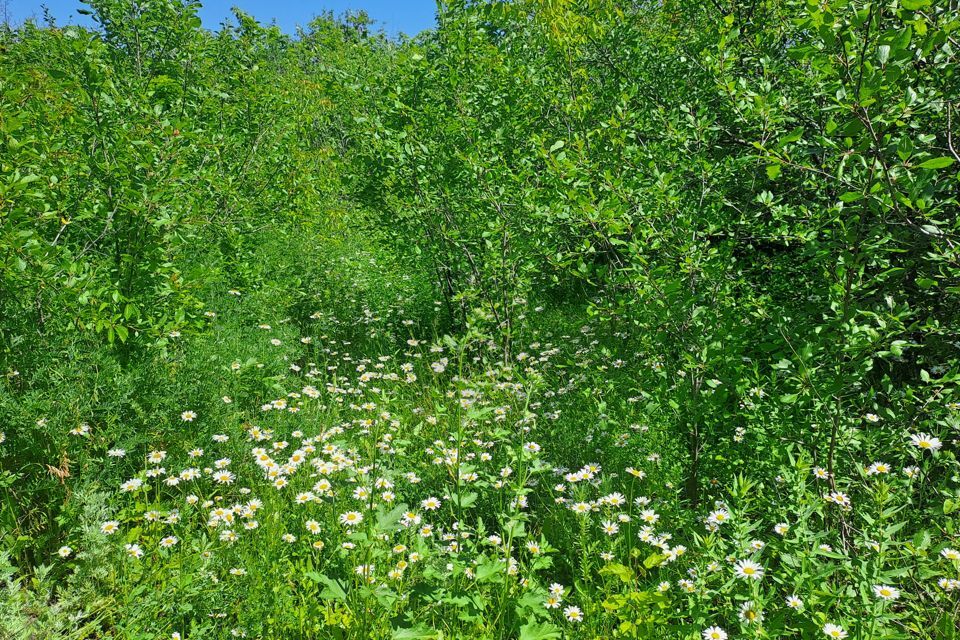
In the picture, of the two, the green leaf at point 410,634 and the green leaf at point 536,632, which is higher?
the green leaf at point 410,634

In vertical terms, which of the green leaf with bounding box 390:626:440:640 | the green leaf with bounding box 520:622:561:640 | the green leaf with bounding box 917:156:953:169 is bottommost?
the green leaf with bounding box 520:622:561:640

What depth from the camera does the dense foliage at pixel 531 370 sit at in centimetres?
214

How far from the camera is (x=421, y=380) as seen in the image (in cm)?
514

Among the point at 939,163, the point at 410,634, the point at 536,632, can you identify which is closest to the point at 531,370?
the point at 536,632

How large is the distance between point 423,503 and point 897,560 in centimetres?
202

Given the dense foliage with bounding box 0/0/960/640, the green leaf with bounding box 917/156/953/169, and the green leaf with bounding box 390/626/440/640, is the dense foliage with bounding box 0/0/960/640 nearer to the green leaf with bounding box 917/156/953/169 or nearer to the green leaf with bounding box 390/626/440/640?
the green leaf with bounding box 917/156/953/169

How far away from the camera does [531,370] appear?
3.73 m

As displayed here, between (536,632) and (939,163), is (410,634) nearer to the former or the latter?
(536,632)

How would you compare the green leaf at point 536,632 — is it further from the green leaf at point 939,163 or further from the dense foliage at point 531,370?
the green leaf at point 939,163

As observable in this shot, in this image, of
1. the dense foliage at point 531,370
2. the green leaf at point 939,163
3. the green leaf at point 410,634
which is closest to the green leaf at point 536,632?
the dense foliage at point 531,370

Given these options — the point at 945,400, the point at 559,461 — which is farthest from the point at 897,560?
the point at 559,461

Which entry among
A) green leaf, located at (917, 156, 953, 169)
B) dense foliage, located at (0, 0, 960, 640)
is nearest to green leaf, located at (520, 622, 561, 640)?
dense foliage, located at (0, 0, 960, 640)

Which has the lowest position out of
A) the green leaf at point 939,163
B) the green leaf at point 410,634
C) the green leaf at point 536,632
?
the green leaf at point 536,632

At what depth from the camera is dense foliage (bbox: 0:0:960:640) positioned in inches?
84.1
